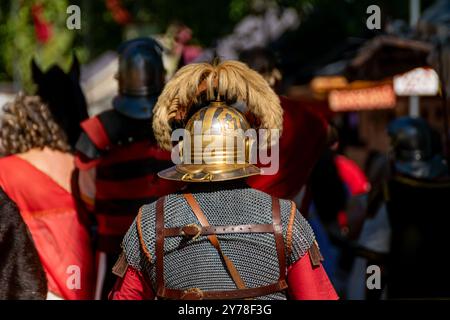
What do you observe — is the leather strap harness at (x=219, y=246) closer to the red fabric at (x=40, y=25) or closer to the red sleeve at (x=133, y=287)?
the red sleeve at (x=133, y=287)

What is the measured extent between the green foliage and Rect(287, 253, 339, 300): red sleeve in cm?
1160

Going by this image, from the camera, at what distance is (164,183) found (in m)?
4.80

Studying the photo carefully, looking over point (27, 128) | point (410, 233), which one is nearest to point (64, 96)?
point (27, 128)

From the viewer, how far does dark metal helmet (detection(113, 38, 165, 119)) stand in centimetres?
517

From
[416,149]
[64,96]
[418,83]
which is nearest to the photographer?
[64,96]

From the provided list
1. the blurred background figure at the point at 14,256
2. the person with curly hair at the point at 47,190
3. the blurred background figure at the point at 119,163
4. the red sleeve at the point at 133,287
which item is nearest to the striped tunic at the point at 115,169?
the blurred background figure at the point at 119,163

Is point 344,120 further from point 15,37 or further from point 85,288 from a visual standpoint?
point 85,288

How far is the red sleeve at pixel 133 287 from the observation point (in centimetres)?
333

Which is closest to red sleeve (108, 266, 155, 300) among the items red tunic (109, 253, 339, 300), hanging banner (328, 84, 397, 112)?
red tunic (109, 253, 339, 300)

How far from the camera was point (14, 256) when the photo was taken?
3.95m

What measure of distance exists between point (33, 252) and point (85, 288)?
1215mm

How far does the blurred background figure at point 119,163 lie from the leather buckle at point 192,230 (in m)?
1.63

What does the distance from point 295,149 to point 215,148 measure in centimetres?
166

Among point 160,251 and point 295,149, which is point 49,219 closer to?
point 295,149
